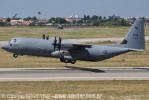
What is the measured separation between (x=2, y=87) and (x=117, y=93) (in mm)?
9727

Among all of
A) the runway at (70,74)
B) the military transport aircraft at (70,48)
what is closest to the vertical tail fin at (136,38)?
the military transport aircraft at (70,48)

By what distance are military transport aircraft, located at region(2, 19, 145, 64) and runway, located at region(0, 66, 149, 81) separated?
1.90 m

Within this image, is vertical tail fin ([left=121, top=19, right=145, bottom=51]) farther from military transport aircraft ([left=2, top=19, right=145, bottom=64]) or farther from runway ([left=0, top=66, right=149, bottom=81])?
runway ([left=0, top=66, right=149, bottom=81])

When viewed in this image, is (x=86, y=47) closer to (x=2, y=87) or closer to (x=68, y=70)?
(x=68, y=70)

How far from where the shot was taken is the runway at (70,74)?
36.4 metres

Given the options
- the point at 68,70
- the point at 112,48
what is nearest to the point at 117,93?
the point at 68,70

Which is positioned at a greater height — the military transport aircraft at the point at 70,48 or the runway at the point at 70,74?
the military transport aircraft at the point at 70,48

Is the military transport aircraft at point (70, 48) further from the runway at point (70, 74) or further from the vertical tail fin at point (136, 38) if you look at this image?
the runway at point (70, 74)

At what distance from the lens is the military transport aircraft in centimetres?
4325

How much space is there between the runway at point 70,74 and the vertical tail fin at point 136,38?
9.93 feet

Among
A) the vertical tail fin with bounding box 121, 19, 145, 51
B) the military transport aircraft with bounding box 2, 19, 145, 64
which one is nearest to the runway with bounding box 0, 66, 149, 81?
the military transport aircraft with bounding box 2, 19, 145, 64

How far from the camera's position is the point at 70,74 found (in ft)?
129

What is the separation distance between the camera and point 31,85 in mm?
32000

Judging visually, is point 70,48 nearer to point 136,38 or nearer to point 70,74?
point 70,74
